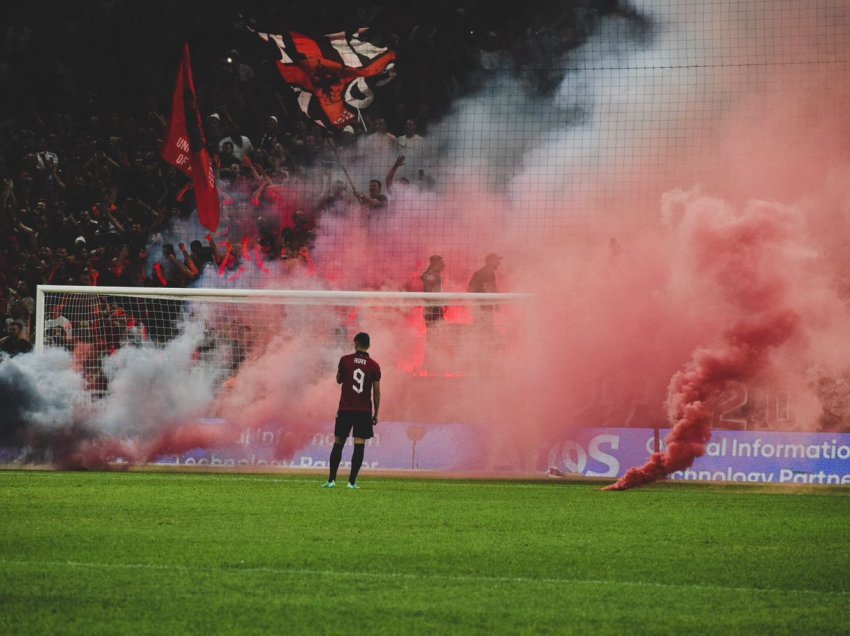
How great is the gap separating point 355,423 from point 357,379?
45 centimetres

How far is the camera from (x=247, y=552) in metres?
6.93

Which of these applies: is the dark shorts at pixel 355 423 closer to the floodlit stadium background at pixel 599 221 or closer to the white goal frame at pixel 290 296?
the floodlit stadium background at pixel 599 221

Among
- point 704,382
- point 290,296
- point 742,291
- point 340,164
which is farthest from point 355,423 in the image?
point 340,164

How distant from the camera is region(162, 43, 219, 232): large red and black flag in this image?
18.4 meters

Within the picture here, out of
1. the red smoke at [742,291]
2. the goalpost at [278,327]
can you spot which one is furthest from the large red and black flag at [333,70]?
the red smoke at [742,291]

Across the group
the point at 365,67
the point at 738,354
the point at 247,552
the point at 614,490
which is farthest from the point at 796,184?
the point at 247,552

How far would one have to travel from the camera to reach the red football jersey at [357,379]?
12609 millimetres

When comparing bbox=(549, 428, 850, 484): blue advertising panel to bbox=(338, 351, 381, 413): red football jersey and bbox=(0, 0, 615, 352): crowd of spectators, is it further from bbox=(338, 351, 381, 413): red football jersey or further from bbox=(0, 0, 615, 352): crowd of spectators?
bbox=(0, 0, 615, 352): crowd of spectators

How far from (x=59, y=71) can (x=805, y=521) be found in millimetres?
17797

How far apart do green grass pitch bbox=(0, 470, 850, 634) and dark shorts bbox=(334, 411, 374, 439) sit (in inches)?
48.5

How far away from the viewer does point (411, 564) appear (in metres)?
6.69

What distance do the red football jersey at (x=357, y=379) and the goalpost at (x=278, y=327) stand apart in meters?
3.82

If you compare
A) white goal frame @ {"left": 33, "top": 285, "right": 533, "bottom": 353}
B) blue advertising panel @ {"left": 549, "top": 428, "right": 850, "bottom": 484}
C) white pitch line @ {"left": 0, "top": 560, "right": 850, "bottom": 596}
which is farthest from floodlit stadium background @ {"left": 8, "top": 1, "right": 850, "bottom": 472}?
white pitch line @ {"left": 0, "top": 560, "right": 850, "bottom": 596}

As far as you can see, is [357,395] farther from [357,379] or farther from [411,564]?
[411,564]
